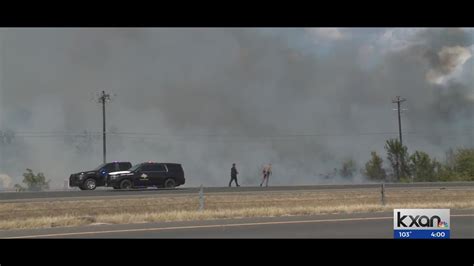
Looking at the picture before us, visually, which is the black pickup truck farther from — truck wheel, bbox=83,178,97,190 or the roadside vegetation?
the roadside vegetation

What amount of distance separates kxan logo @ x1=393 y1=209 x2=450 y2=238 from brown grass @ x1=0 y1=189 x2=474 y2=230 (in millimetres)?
6342

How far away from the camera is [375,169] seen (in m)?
64.1

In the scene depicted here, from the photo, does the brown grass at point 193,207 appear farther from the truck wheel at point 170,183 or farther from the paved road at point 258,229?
the truck wheel at point 170,183

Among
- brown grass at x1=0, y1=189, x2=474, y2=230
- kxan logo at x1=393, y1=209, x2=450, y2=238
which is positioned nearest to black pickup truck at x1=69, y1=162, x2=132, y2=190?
brown grass at x1=0, y1=189, x2=474, y2=230

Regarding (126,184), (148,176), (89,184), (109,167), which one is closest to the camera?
(126,184)

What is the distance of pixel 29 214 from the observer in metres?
20.2

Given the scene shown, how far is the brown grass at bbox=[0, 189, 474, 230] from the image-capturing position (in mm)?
15773

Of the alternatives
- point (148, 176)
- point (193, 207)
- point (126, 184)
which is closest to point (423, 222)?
point (193, 207)

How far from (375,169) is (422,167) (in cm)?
733

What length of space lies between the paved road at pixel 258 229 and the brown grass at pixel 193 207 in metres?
1.34

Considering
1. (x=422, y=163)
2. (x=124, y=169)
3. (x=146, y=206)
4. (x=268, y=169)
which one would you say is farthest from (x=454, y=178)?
(x=146, y=206)

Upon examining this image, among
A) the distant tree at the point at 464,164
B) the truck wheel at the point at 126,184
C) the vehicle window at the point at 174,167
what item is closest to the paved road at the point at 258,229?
the truck wheel at the point at 126,184

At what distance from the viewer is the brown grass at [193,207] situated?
15773 mm

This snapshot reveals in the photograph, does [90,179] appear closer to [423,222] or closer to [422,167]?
[423,222]
